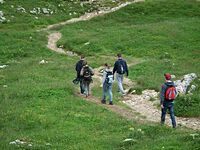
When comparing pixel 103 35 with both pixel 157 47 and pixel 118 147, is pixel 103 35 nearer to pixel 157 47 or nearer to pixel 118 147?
pixel 157 47

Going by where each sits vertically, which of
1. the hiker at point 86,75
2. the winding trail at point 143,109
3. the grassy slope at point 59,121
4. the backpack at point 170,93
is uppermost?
the backpack at point 170,93

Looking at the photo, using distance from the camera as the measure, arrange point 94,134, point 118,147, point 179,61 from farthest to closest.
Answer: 1. point 179,61
2. point 94,134
3. point 118,147

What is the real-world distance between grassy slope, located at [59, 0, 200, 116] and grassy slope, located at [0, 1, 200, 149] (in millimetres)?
4644

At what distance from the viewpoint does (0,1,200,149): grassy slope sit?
19.4 meters

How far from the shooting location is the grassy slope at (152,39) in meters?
37.0

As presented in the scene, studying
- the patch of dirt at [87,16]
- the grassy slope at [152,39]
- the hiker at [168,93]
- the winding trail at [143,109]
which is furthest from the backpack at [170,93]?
the patch of dirt at [87,16]

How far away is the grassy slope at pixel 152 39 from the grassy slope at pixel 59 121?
4644mm

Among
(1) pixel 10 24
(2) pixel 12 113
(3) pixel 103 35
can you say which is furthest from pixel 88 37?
(2) pixel 12 113

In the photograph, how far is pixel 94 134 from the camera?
2133 cm

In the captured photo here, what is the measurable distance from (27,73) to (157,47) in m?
15.6

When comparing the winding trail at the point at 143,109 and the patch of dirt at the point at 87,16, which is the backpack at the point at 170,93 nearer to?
the winding trail at the point at 143,109

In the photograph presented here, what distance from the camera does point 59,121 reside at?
23.3m

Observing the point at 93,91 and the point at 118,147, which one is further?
the point at 93,91

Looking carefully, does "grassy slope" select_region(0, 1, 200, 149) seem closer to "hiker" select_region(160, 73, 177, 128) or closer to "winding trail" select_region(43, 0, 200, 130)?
"winding trail" select_region(43, 0, 200, 130)
